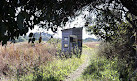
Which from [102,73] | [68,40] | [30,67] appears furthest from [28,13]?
[68,40]

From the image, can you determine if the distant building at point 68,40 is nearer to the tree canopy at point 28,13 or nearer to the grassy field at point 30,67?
the grassy field at point 30,67

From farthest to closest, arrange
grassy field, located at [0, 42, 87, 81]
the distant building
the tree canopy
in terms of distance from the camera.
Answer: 1. the distant building
2. grassy field, located at [0, 42, 87, 81]
3. the tree canopy

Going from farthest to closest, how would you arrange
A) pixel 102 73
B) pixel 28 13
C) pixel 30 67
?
pixel 30 67 < pixel 102 73 < pixel 28 13

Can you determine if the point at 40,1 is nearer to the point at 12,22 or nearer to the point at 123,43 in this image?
the point at 12,22

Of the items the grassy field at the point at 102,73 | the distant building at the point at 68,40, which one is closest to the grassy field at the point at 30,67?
the grassy field at the point at 102,73

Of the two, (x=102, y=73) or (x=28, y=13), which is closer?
(x=28, y=13)

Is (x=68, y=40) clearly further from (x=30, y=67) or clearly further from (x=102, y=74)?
(x=102, y=74)

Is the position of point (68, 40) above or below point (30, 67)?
above

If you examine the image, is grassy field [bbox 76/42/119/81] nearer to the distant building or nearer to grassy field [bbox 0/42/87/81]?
grassy field [bbox 0/42/87/81]

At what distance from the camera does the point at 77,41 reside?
530 inches

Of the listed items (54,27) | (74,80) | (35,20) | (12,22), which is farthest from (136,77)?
(12,22)

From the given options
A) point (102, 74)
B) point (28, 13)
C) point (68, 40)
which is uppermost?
point (28, 13)

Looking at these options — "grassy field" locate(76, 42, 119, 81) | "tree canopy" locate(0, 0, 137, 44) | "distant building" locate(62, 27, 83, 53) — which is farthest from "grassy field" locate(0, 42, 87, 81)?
"distant building" locate(62, 27, 83, 53)

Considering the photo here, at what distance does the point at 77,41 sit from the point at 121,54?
7.46 metres
